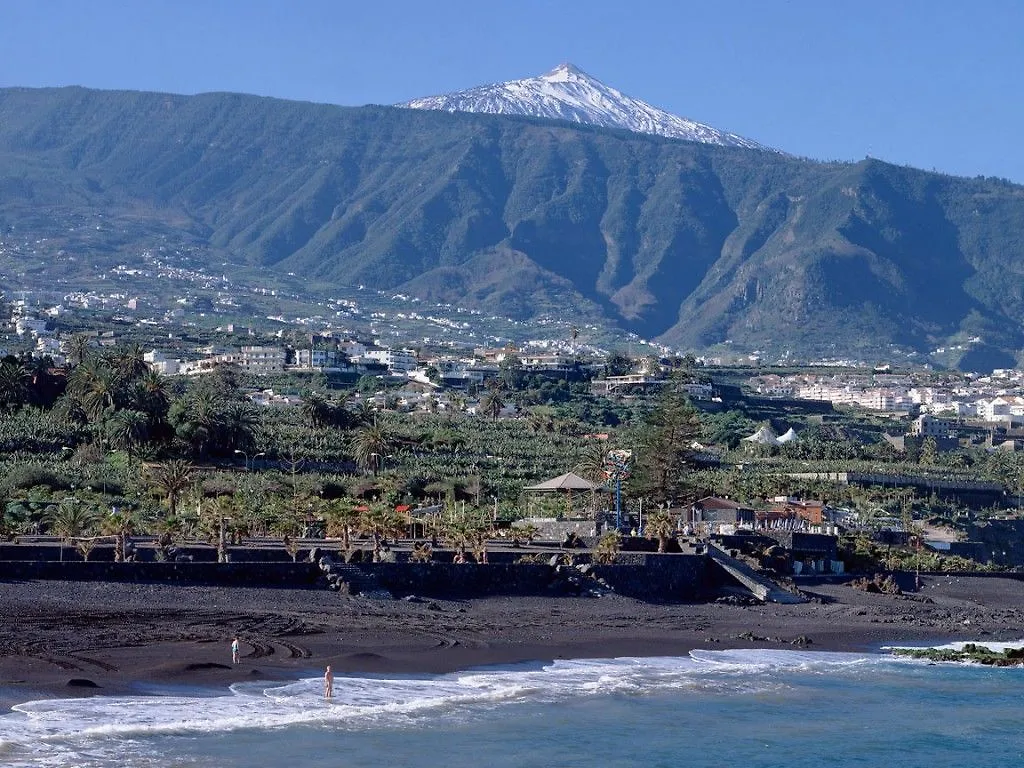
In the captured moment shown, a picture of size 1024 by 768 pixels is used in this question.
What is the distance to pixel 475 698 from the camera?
31219 mm

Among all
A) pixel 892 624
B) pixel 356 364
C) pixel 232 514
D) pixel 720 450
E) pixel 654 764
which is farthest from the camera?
pixel 356 364

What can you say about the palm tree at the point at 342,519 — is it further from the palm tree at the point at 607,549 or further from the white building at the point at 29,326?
the white building at the point at 29,326

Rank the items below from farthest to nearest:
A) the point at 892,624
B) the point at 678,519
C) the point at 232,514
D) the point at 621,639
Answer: the point at 678,519
the point at 232,514
the point at 892,624
the point at 621,639

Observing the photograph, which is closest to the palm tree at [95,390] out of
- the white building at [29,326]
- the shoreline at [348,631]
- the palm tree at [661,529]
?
the palm tree at [661,529]

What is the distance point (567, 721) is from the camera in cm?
3028

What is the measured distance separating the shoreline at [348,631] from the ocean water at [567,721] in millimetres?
979

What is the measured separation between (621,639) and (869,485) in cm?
4688

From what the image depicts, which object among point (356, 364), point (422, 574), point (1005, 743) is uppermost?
point (356, 364)

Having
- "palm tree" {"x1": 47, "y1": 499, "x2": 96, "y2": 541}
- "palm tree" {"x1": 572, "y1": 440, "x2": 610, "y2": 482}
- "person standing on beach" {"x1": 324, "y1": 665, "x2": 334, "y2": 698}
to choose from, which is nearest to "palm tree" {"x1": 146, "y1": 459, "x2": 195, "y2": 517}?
"palm tree" {"x1": 47, "y1": 499, "x2": 96, "y2": 541}

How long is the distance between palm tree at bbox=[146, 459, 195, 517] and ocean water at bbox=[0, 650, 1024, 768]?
1957cm

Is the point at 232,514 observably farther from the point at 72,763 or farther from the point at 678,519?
the point at 72,763

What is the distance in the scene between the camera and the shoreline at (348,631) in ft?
101

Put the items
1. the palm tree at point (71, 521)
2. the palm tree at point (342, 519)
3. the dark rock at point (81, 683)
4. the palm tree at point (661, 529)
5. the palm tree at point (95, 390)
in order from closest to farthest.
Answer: the dark rock at point (81, 683) < the palm tree at point (71, 521) < the palm tree at point (342, 519) < the palm tree at point (661, 529) < the palm tree at point (95, 390)

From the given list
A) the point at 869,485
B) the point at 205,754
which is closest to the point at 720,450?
the point at 869,485
